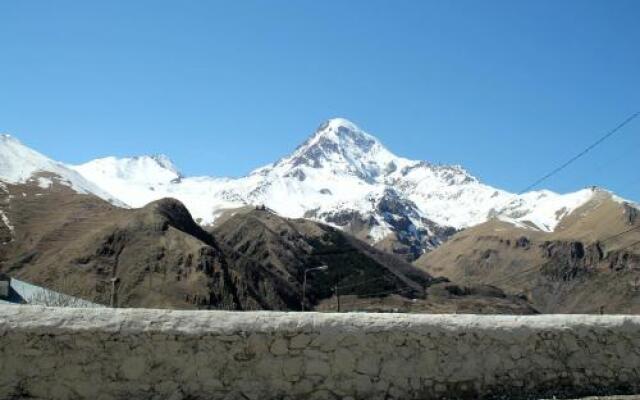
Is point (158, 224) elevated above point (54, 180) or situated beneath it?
situated beneath

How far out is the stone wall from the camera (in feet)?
32.0

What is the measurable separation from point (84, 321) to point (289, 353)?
278 cm

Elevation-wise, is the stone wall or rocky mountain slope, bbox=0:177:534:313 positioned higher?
rocky mountain slope, bbox=0:177:534:313

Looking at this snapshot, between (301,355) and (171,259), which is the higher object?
(171,259)

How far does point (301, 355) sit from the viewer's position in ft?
34.0

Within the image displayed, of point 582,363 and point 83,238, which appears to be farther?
point 83,238

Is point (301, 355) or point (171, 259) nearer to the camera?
point (301, 355)

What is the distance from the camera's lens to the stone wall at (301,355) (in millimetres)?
9766

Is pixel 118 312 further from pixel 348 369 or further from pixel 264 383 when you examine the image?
pixel 348 369

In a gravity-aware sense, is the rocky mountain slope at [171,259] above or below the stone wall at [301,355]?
above

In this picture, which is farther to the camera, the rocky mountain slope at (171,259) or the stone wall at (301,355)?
the rocky mountain slope at (171,259)

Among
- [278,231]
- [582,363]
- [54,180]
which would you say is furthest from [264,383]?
[54,180]

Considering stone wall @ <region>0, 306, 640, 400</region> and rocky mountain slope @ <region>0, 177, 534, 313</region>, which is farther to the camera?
rocky mountain slope @ <region>0, 177, 534, 313</region>

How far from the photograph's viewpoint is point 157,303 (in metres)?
86.6
